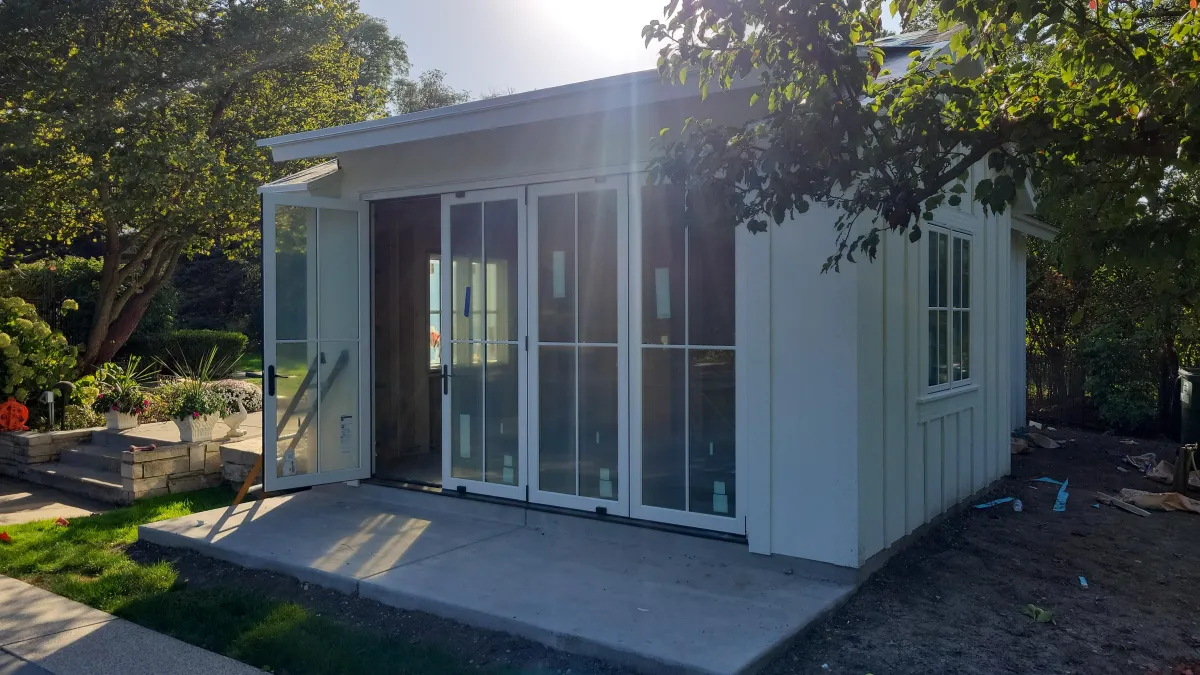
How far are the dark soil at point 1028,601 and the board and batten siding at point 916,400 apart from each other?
27cm

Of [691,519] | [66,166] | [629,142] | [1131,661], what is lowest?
[1131,661]

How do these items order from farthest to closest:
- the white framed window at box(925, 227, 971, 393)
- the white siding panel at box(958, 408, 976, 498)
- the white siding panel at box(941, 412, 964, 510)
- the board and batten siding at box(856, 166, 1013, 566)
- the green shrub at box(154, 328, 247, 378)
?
the green shrub at box(154, 328, 247, 378) → the white siding panel at box(958, 408, 976, 498) → the white siding panel at box(941, 412, 964, 510) → the white framed window at box(925, 227, 971, 393) → the board and batten siding at box(856, 166, 1013, 566)

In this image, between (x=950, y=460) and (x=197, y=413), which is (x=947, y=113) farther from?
(x=197, y=413)

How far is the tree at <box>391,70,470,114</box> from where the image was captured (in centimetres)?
3070

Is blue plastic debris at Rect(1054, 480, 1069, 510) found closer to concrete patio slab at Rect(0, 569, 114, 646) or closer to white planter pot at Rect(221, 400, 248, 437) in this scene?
concrete patio slab at Rect(0, 569, 114, 646)

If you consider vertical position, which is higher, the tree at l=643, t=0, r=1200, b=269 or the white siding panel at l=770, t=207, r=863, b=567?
the tree at l=643, t=0, r=1200, b=269

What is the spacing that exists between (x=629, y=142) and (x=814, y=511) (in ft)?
8.42

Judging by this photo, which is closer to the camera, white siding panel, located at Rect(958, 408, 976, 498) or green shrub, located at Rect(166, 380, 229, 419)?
white siding panel, located at Rect(958, 408, 976, 498)

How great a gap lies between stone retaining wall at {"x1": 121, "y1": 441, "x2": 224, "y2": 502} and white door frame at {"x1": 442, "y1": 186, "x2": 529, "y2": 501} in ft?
9.62

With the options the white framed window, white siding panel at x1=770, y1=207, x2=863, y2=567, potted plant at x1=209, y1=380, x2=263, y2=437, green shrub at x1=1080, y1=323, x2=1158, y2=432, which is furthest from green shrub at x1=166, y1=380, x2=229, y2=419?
green shrub at x1=1080, y1=323, x2=1158, y2=432

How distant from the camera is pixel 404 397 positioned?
817 centimetres

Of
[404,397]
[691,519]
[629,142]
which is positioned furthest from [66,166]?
[691,519]

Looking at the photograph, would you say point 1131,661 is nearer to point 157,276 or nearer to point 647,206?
point 647,206

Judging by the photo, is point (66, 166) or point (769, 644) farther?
point (66, 166)
